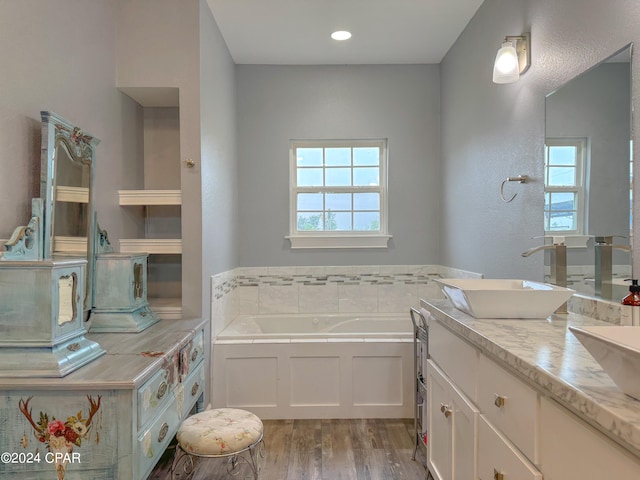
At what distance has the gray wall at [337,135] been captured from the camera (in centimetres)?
371

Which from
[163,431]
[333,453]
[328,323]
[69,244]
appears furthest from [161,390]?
[328,323]

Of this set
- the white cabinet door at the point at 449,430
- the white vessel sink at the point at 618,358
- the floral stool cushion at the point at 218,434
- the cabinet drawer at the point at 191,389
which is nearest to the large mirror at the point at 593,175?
the white cabinet door at the point at 449,430

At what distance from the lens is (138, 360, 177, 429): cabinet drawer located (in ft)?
4.82

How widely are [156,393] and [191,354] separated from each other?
0.58 m

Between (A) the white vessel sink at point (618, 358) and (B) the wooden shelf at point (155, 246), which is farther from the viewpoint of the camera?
(B) the wooden shelf at point (155, 246)

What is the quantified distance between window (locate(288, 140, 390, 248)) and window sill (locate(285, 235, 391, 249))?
0.08 m

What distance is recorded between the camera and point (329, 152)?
3.83 meters

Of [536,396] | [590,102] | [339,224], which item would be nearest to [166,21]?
[339,224]

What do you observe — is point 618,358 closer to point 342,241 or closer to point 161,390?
point 161,390

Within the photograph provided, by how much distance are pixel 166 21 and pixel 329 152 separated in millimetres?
1724

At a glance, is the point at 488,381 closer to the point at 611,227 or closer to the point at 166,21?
the point at 611,227

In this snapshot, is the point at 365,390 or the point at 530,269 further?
the point at 365,390

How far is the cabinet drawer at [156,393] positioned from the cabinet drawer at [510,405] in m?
1.16

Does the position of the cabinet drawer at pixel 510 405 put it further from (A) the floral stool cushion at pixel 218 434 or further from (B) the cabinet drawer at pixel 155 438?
(B) the cabinet drawer at pixel 155 438
